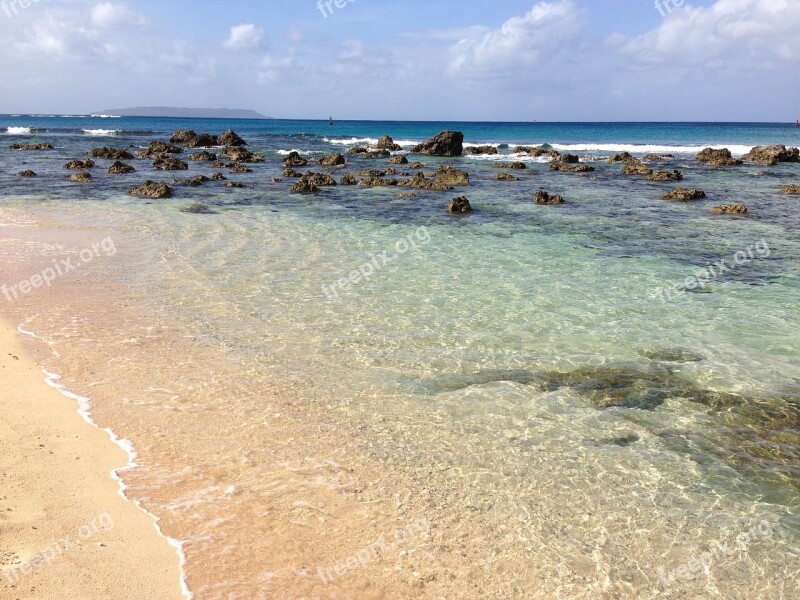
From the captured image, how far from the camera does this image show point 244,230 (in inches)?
757

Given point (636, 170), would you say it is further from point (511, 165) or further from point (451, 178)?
point (451, 178)

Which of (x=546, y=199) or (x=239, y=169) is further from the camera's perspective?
(x=239, y=169)

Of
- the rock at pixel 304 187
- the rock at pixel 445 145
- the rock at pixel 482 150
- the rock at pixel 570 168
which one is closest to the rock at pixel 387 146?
the rock at pixel 445 145

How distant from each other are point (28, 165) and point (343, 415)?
135 feet

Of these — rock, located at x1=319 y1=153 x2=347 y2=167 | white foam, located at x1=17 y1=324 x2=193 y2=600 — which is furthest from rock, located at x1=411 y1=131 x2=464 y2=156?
white foam, located at x1=17 y1=324 x2=193 y2=600

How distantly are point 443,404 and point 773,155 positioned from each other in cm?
5173

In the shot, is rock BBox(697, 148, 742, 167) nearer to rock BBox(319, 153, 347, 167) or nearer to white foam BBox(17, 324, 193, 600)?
rock BBox(319, 153, 347, 167)

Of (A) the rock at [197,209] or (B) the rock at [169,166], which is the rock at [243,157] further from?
(A) the rock at [197,209]

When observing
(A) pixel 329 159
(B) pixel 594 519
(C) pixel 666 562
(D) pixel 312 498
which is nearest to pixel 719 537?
(C) pixel 666 562

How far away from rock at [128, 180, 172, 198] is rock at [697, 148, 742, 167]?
130ft

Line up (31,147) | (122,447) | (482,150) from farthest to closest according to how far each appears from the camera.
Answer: (482,150), (31,147), (122,447)

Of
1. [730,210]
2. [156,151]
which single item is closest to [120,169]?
[156,151]

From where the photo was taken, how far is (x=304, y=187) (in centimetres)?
2906

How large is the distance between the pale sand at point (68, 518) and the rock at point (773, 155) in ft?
175
